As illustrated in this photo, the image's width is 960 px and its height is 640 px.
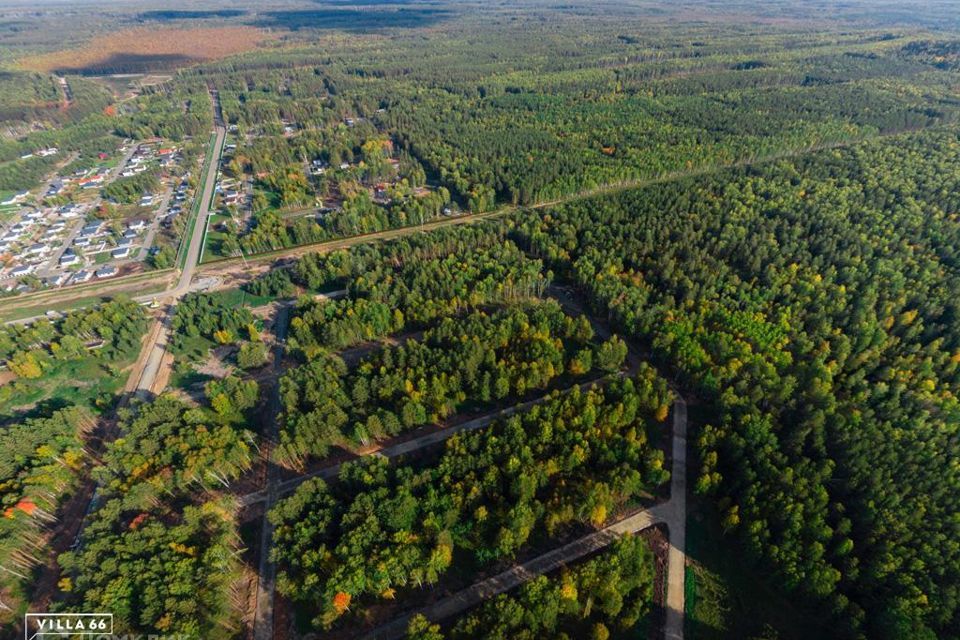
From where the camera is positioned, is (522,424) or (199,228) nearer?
(522,424)

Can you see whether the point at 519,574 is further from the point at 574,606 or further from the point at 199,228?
the point at 199,228

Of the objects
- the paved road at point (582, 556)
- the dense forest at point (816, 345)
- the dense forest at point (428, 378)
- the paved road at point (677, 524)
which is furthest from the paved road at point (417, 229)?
the paved road at point (582, 556)

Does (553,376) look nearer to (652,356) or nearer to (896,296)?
(652,356)

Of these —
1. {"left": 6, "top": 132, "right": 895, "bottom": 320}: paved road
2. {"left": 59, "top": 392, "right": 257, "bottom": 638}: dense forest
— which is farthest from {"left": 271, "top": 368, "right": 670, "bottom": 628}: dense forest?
{"left": 6, "top": 132, "right": 895, "bottom": 320}: paved road

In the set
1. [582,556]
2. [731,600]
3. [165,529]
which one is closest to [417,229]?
[165,529]

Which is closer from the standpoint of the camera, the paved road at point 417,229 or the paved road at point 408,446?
the paved road at point 408,446

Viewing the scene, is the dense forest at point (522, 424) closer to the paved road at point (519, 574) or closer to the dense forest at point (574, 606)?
the dense forest at point (574, 606)

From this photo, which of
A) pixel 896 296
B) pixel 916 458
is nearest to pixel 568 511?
pixel 916 458
